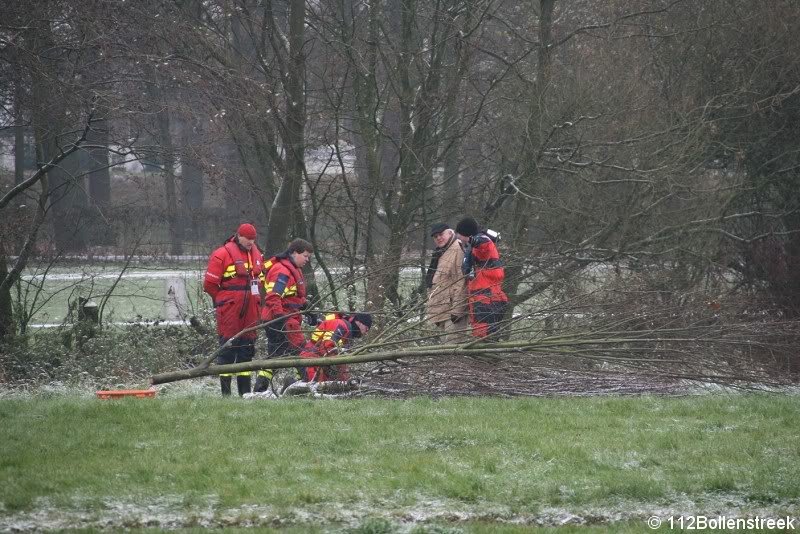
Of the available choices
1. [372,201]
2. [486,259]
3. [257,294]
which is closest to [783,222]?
Answer: [372,201]

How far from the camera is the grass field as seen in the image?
568 cm

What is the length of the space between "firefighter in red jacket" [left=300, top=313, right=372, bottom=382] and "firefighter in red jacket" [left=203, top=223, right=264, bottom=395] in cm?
102

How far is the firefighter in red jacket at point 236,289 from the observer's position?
11.3 meters

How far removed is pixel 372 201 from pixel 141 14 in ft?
14.1

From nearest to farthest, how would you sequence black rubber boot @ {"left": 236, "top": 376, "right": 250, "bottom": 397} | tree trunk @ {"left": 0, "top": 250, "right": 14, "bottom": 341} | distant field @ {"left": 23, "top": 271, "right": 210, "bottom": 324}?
black rubber boot @ {"left": 236, "top": 376, "right": 250, "bottom": 397} → tree trunk @ {"left": 0, "top": 250, "right": 14, "bottom": 341} → distant field @ {"left": 23, "top": 271, "right": 210, "bottom": 324}

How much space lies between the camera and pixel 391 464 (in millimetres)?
6605

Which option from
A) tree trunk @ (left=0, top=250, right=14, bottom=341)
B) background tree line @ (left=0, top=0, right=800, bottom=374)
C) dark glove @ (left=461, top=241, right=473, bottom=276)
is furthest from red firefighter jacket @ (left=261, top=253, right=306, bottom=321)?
tree trunk @ (left=0, top=250, right=14, bottom=341)

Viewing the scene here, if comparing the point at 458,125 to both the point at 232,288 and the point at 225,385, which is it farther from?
the point at 225,385

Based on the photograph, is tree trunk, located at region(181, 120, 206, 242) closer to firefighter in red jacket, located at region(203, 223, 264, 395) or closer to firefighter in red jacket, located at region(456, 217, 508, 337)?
firefighter in red jacket, located at region(203, 223, 264, 395)

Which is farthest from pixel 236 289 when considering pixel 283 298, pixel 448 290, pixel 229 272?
pixel 448 290

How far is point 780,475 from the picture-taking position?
20.8 feet

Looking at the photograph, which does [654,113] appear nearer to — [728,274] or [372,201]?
[728,274]

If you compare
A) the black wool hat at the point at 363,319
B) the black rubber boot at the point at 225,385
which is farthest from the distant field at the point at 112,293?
the black wool hat at the point at 363,319

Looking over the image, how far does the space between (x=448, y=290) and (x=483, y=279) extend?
38 centimetres
